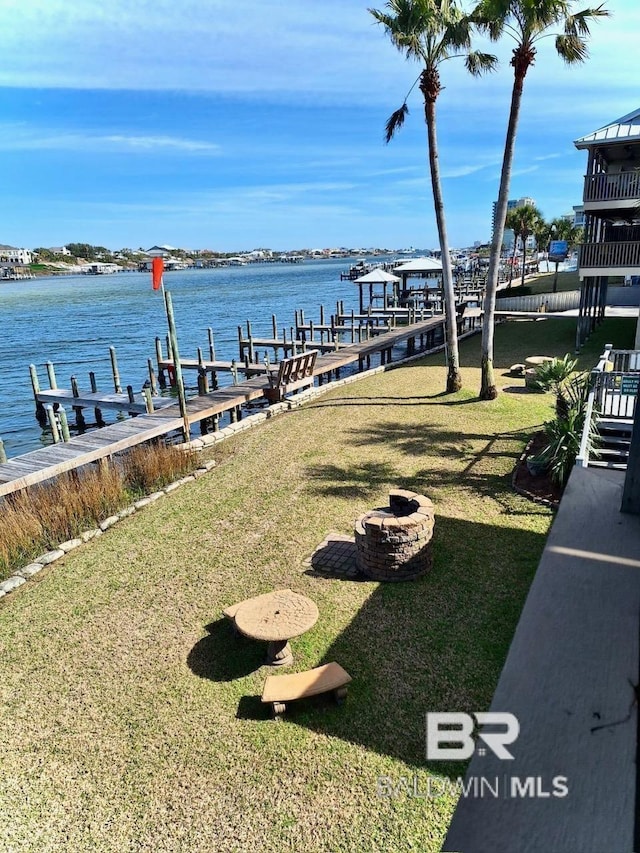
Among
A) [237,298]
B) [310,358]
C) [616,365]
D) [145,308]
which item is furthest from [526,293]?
[237,298]

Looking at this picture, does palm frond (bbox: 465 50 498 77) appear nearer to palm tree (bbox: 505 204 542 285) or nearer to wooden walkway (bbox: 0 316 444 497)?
wooden walkway (bbox: 0 316 444 497)

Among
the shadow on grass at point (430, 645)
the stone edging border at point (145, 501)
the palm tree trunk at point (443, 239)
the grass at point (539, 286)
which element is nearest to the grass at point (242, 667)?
the shadow on grass at point (430, 645)

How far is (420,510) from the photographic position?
764 cm

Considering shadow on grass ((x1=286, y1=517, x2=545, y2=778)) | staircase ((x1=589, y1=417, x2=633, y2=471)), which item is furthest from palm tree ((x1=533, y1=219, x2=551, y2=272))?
shadow on grass ((x1=286, y1=517, x2=545, y2=778))

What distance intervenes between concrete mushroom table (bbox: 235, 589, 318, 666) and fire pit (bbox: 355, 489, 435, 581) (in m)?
1.38

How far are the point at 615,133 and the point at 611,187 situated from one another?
1676mm

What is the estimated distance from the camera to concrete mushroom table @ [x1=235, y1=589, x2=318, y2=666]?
5840mm

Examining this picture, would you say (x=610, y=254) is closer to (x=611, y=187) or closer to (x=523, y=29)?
(x=611, y=187)

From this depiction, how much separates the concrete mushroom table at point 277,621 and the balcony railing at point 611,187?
1893 centimetres

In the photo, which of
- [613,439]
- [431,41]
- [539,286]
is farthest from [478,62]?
[539,286]

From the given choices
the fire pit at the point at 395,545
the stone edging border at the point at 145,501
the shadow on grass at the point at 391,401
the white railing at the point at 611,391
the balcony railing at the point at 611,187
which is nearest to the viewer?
the fire pit at the point at 395,545

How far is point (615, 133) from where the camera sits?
1864 centimetres

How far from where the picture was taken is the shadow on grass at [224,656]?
6.02 metres

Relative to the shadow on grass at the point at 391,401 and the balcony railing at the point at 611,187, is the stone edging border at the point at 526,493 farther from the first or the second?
the balcony railing at the point at 611,187
